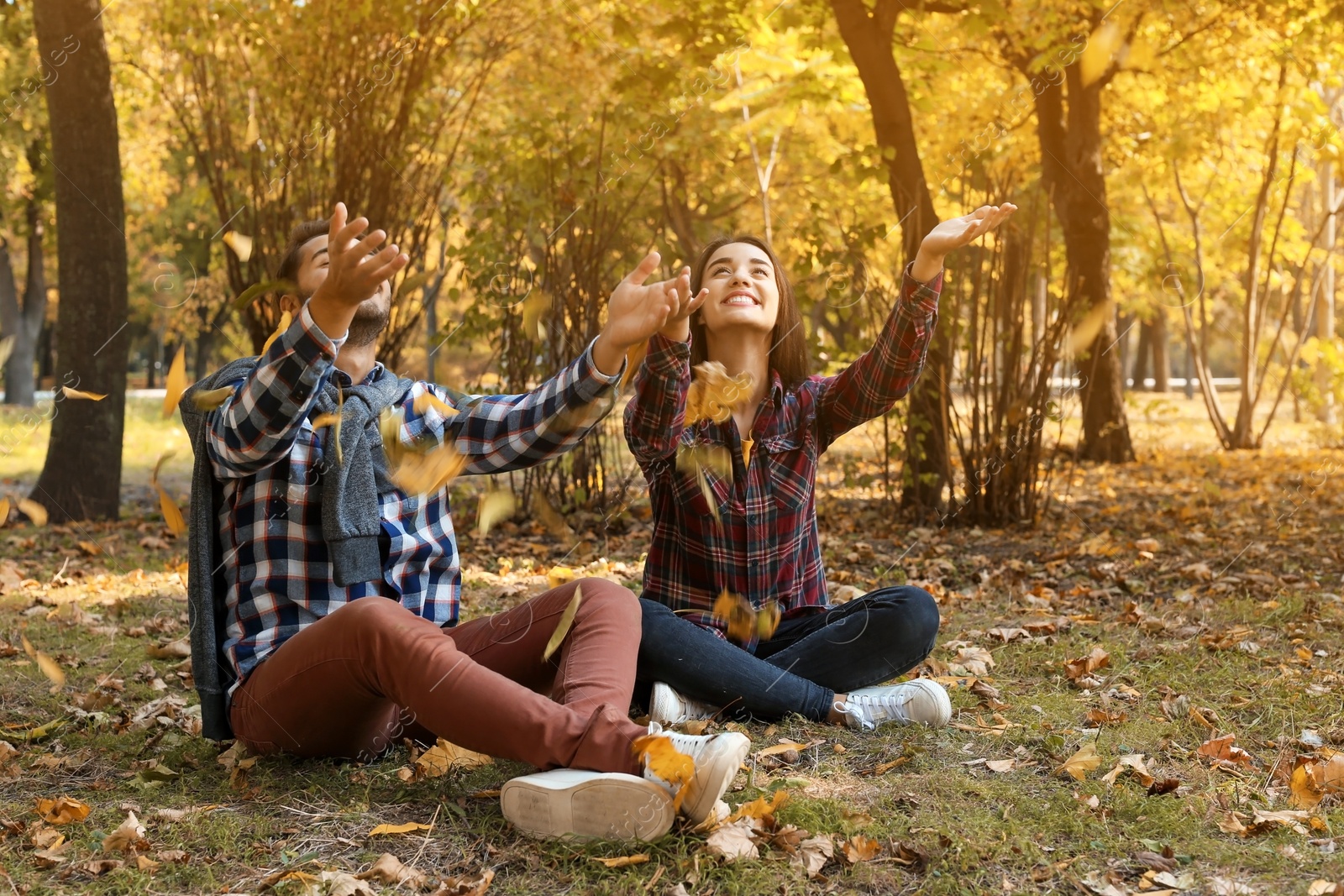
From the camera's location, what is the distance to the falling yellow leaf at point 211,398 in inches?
90.2

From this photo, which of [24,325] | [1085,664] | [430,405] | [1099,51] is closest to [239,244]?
[430,405]

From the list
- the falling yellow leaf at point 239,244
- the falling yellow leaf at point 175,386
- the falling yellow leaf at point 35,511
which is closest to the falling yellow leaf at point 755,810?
the falling yellow leaf at point 175,386

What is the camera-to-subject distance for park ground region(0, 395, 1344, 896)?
1.95 metres

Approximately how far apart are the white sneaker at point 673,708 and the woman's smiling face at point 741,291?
88cm

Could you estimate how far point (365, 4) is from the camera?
19.2 ft

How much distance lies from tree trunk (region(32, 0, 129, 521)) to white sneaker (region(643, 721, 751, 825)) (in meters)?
5.29

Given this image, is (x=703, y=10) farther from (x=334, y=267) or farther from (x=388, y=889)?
(x=388, y=889)

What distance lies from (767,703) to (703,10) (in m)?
4.85

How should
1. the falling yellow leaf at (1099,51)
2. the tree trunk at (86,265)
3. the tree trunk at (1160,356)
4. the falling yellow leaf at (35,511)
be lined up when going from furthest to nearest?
the tree trunk at (1160,356) → the falling yellow leaf at (1099,51) → the tree trunk at (86,265) → the falling yellow leaf at (35,511)

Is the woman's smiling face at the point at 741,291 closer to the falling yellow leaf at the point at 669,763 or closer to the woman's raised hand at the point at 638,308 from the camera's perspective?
the woman's raised hand at the point at 638,308

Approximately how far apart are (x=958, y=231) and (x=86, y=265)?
528cm

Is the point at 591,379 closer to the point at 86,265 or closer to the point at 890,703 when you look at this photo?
the point at 890,703

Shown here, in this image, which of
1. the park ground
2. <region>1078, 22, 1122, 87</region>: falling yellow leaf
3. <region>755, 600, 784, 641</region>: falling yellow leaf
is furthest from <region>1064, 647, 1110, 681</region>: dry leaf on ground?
<region>1078, 22, 1122, 87</region>: falling yellow leaf

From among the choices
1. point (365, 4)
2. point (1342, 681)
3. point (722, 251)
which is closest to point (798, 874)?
point (722, 251)
